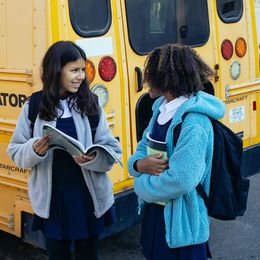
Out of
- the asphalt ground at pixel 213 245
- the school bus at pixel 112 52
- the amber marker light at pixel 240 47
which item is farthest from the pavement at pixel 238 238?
the amber marker light at pixel 240 47

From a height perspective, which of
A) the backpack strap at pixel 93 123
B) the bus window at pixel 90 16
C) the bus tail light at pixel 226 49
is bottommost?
the backpack strap at pixel 93 123

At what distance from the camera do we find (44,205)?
2.70 metres

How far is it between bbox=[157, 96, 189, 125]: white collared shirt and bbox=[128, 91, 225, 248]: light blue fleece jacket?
1.8 inches

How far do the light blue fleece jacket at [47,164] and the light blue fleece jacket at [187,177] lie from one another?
393mm

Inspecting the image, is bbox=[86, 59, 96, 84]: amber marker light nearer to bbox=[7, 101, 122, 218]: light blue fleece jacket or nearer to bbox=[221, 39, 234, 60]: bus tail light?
bbox=[7, 101, 122, 218]: light blue fleece jacket

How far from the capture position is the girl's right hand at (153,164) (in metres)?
2.29

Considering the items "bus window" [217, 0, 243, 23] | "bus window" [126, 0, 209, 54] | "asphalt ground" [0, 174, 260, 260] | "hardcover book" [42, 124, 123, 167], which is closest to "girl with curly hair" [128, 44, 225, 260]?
"hardcover book" [42, 124, 123, 167]

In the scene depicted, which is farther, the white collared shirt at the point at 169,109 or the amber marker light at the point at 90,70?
the amber marker light at the point at 90,70

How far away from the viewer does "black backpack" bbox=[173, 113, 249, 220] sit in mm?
2262

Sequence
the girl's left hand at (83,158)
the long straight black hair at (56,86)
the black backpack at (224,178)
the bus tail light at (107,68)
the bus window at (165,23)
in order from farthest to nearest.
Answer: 1. the bus window at (165,23)
2. the bus tail light at (107,68)
3. the long straight black hair at (56,86)
4. the girl's left hand at (83,158)
5. the black backpack at (224,178)

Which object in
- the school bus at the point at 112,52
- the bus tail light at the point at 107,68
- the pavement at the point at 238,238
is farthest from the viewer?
the pavement at the point at 238,238

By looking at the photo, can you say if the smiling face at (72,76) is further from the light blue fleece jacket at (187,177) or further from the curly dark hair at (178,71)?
the light blue fleece jacket at (187,177)

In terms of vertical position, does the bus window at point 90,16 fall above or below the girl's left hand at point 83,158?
above

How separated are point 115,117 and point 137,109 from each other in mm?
214
